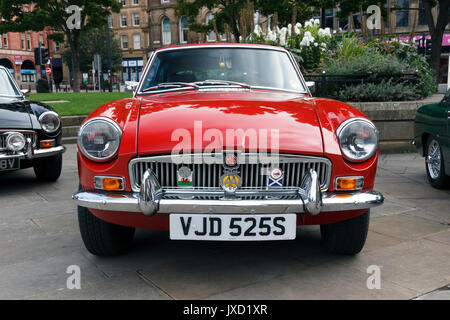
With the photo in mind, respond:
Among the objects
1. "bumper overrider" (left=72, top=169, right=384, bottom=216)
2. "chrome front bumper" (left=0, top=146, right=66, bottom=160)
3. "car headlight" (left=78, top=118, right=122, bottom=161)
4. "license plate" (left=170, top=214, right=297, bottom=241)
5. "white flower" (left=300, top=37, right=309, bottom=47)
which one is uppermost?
"white flower" (left=300, top=37, right=309, bottom=47)

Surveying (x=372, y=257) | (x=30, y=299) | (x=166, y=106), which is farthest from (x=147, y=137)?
(x=372, y=257)

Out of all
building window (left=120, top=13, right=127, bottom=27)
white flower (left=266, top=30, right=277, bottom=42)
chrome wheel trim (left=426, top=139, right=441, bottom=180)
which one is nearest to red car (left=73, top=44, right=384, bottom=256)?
chrome wheel trim (left=426, top=139, right=441, bottom=180)

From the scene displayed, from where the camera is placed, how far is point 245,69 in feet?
13.2

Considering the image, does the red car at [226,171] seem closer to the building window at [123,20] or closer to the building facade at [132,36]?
the building facade at [132,36]

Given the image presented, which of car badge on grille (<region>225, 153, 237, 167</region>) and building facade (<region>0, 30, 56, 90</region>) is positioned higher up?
building facade (<region>0, 30, 56, 90</region>)

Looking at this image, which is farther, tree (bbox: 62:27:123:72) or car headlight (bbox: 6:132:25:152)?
tree (bbox: 62:27:123:72)

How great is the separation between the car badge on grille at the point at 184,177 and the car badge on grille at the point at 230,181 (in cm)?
19

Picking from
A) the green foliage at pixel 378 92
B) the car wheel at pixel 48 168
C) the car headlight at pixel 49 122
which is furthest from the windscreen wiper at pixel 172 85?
the green foliage at pixel 378 92

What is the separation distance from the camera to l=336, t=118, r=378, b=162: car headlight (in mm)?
2857

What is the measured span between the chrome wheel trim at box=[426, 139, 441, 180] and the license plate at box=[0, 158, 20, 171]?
186 inches

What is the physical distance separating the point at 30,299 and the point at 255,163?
1.48 meters

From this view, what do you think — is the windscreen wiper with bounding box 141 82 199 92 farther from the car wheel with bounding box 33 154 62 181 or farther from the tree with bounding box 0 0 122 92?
the tree with bounding box 0 0 122 92

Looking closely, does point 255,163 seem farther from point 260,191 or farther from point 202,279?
point 202,279

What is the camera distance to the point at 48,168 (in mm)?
5945
